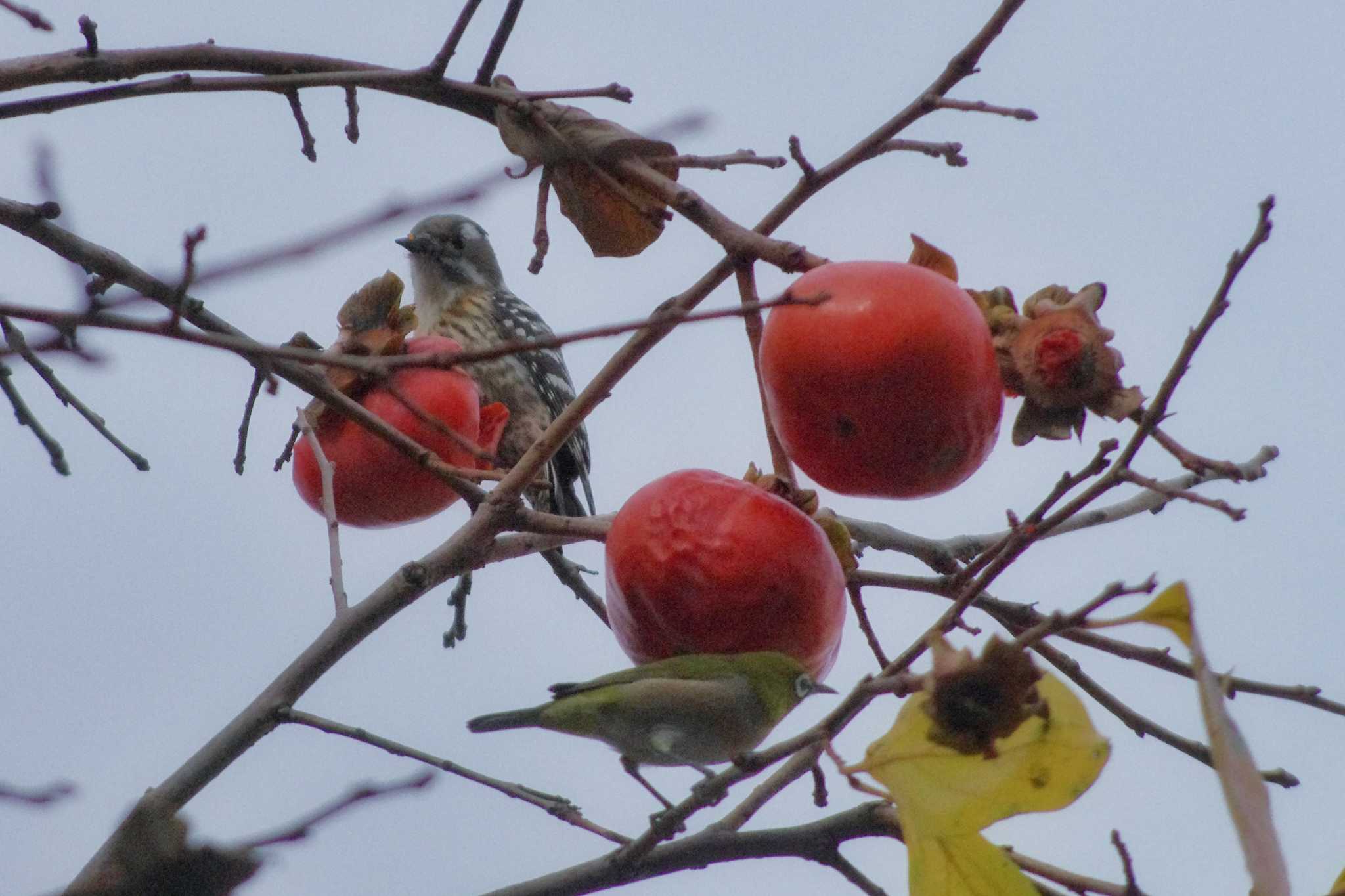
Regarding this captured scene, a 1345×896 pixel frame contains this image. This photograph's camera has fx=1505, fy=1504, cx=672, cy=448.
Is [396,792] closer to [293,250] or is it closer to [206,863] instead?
[206,863]

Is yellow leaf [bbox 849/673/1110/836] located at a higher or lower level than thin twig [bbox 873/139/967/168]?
lower

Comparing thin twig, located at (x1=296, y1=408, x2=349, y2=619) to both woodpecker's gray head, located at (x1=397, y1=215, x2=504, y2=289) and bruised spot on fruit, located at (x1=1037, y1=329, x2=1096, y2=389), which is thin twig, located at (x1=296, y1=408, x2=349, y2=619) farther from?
woodpecker's gray head, located at (x1=397, y1=215, x2=504, y2=289)

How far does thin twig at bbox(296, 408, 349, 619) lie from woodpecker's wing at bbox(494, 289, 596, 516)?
12.6 feet

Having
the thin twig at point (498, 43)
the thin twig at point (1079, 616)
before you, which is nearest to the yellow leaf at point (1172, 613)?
the thin twig at point (1079, 616)

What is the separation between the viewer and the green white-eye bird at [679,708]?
7.13ft

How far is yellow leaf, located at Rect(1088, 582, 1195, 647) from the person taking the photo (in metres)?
1.52

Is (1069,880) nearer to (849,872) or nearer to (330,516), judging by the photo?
(849,872)

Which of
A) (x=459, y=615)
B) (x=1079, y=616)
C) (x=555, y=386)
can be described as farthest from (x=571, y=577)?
(x=555, y=386)

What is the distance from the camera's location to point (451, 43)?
2418mm

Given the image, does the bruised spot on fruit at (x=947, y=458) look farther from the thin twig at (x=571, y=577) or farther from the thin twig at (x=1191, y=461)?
the thin twig at (x=571, y=577)

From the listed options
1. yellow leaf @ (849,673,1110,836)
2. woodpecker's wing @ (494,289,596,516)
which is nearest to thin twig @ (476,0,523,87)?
yellow leaf @ (849,673,1110,836)

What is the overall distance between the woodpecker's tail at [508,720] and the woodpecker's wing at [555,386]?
4044mm

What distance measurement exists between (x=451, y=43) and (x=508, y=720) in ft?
3.70

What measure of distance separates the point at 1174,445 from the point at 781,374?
0.54 m
